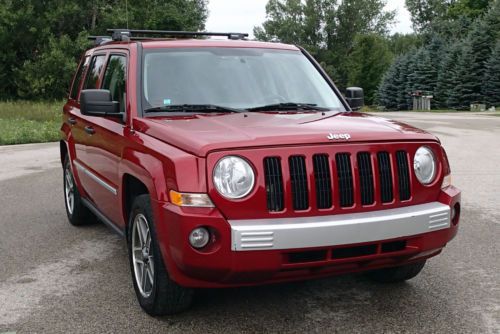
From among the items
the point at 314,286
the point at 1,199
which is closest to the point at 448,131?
the point at 1,199

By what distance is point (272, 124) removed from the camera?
154 inches

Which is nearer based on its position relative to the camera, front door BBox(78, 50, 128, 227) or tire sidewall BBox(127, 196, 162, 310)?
tire sidewall BBox(127, 196, 162, 310)

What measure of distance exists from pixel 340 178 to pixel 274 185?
1.35 feet

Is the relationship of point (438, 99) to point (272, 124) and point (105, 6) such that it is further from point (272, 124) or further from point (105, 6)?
point (272, 124)

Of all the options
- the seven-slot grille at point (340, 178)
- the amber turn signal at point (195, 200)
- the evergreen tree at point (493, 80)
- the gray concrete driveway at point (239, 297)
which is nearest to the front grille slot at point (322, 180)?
the seven-slot grille at point (340, 178)

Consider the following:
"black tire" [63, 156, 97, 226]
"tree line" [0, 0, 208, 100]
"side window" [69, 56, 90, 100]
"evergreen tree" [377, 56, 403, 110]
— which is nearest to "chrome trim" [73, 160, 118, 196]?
"black tire" [63, 156, 97, 226]

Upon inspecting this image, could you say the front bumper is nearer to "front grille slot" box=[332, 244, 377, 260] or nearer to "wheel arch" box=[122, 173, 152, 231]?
"front grille slot" box=[332, 244, 377, 260]

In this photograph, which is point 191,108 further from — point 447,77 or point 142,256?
point 447,77

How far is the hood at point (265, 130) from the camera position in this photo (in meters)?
3.53

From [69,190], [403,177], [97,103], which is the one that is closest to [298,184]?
[403,177]

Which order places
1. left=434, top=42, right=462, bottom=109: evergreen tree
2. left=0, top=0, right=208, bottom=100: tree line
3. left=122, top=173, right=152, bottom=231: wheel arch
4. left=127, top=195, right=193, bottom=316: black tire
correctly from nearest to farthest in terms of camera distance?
left=127, top=195, right=193, bottom=316: black tire → left=122, top=173, right=152, bottom=231: wheel arch → left=0, top=0, right=208, bottom=100: tree line → left=434, top=42, right=462, bottom=109: evergreen tree

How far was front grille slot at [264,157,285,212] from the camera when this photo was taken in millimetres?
3444

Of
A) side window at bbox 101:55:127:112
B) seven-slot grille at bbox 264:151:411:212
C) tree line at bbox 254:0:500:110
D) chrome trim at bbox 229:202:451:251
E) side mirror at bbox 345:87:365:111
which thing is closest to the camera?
chrome trim at bbox 229:202:451:251

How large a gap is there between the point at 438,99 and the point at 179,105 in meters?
52.8
